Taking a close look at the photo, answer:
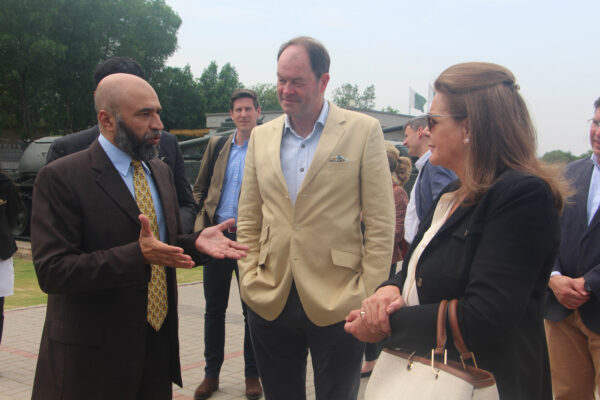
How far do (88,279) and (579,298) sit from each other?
2.51m

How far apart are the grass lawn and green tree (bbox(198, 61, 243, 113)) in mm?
35476

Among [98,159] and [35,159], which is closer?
[98,159]

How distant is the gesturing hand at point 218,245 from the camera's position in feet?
8.39

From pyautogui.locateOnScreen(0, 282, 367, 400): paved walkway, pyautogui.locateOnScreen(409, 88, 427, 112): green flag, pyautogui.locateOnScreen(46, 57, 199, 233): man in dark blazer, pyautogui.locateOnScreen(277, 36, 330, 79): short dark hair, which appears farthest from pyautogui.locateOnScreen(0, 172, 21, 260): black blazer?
pyautogui.locateOnScreen(409, 88, 427, 112): green flag

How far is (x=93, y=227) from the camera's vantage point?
8.00ft

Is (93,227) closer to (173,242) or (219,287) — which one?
(173,242)

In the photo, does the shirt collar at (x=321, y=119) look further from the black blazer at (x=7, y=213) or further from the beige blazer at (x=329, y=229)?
the black blazer at (x=7, y=213)

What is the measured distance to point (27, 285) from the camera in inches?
360

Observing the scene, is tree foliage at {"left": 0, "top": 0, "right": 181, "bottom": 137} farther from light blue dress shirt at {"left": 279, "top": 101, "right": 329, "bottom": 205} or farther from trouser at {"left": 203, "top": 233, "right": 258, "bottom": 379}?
light blue dress shirt at {"left": 279, "top": 101, "right": 329, "bottom": 205}

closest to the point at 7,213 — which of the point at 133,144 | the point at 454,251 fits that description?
the point at 133,144

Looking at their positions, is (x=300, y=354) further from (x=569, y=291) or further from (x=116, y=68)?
(x=116, y=68)

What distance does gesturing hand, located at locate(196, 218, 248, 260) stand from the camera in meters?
2.56

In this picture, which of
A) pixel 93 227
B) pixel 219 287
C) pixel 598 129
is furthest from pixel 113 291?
pixel 598 129

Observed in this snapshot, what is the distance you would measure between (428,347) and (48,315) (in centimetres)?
163
